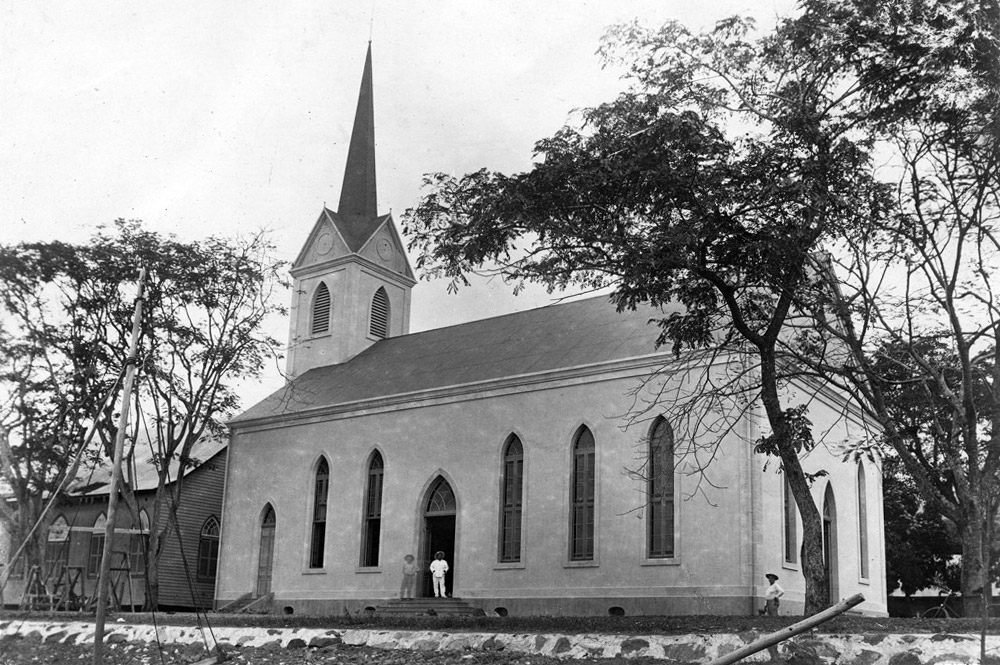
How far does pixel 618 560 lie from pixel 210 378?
15.6 m

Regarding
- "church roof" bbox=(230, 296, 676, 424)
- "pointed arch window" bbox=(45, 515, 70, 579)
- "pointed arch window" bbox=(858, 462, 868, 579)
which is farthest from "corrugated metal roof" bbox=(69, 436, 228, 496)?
"pointed arch window" bbox=(858, 462, 868, 579)

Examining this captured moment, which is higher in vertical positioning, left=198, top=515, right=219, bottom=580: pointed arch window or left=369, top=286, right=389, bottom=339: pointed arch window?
left=369, top=286, right=389, bottom=339: pointed arch window

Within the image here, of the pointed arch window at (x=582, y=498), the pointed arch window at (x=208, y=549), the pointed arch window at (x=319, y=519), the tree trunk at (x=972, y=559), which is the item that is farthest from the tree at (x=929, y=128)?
the pointed arch window at (x=208, y=549)

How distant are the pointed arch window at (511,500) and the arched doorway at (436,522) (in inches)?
76.6

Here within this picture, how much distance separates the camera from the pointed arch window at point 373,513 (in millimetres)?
31000

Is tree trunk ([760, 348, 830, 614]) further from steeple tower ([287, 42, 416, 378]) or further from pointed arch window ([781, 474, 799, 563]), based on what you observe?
steeple tower ([287, 42, 416, 378])

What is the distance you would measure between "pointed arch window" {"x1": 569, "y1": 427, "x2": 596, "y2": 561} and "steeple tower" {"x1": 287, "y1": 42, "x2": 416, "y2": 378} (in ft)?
47.9

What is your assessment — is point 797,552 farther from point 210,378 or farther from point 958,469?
point 210,378

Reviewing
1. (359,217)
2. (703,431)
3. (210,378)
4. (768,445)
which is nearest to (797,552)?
(703,431)

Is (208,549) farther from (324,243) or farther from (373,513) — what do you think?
(324,243)

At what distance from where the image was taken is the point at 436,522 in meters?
29.8

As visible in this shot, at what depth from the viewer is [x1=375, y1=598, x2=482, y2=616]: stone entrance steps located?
87.8ft

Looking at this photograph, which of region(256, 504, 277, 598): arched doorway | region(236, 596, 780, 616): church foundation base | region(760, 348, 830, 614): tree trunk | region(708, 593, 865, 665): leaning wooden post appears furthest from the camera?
region(256, 504, 277, 598): arched doorway

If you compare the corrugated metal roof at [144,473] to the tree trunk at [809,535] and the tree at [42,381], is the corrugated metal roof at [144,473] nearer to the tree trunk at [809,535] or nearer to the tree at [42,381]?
the tree at [42,381]
